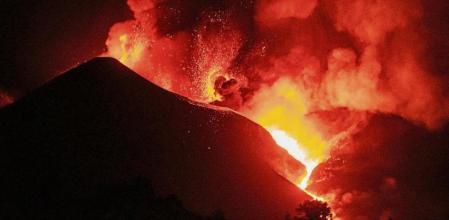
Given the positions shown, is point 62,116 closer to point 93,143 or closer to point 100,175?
point 93,143

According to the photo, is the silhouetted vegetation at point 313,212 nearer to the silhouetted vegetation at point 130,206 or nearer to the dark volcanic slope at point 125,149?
the dark volcanic slope at point 125,149

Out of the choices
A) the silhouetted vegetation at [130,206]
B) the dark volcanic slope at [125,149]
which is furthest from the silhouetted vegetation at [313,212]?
the silhouetted vegetation at [130,206]

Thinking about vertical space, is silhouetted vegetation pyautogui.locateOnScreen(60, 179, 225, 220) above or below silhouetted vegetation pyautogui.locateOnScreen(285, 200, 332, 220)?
below

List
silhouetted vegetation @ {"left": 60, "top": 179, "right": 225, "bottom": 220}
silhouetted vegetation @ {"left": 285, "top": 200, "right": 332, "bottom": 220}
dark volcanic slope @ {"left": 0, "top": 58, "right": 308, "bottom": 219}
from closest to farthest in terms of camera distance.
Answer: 1. silhouetted vegetation @ {"left": 60, "top": 179, "right": 225, "bottom": 220}
2. silhouetted vegetation @ {"left": 285, "top": 200, "right": 332, "bottom": 220}
3. dark volcanic slope @ {"left": 0, "top": 58, "right": 308, "bottom": 219}

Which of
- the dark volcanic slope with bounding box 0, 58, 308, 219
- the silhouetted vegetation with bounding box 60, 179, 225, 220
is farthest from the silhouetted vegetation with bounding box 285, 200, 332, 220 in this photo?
the silhouetted vegetation with bounding box 60, 179, 225, 220

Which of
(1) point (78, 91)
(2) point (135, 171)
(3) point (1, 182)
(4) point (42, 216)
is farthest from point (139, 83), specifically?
(4) point (42, 216)

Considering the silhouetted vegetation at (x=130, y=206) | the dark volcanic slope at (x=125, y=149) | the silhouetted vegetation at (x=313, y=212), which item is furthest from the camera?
the dark volcanic slope at (x=125, y=149)

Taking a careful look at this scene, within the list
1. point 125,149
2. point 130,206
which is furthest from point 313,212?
point 125,149

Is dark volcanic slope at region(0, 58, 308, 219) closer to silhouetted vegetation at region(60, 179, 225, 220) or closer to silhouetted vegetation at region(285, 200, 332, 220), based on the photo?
silhouetted vegetation at region(60, 179, 225, 220)
